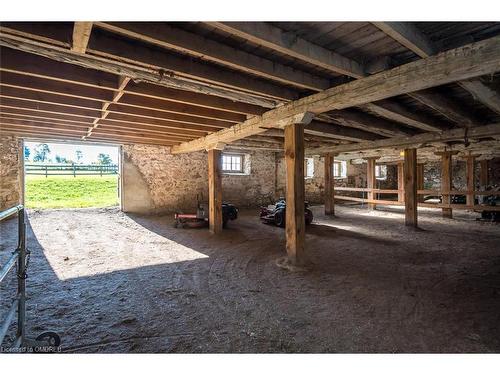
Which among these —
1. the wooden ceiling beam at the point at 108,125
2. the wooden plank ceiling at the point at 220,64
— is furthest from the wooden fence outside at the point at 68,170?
the wooden plank ceiling at the point at 220,64

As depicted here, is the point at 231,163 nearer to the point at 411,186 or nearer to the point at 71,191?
Result: the point at 411,186

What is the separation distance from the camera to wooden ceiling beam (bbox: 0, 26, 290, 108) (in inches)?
83.7

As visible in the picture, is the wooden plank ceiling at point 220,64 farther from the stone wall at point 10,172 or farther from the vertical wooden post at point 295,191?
the stone wall at point 10,172

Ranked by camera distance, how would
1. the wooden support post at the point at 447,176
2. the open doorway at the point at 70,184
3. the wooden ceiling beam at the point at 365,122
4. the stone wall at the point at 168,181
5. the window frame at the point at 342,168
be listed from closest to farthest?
the wooden ceiling beam at the point at 365,122
the stone wall at the point at 168,181
the wooden support post at the point at 447,176
the open doorway at the point at 70,184
the window frame at the point at 342,168

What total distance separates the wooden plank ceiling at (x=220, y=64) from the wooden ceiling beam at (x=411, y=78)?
0.10 meters

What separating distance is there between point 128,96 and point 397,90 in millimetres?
3371

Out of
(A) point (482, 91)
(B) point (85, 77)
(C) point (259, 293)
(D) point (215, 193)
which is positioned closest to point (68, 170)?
(D) point (215, 193)

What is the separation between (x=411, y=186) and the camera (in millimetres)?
6793

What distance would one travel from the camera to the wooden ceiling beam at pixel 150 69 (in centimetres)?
212

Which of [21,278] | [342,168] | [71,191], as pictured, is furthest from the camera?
[342,168]

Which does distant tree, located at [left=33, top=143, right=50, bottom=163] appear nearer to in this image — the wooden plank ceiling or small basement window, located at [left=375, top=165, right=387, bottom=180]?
the wooden plank ceiling

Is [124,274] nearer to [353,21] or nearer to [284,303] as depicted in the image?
[284,303]

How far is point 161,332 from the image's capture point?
211cm

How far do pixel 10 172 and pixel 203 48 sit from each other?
7332 millimetres
